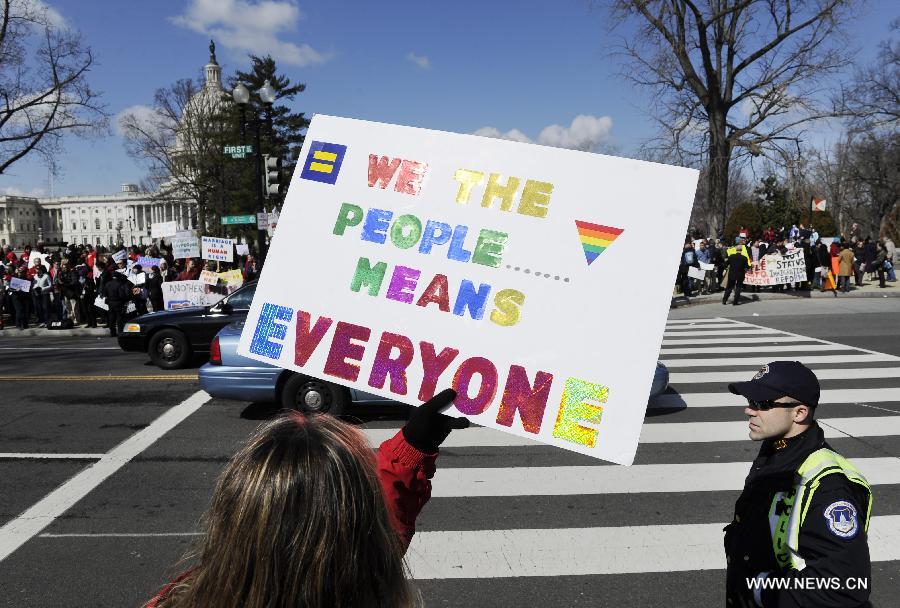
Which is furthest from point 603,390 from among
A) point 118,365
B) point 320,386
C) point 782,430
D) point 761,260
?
point 761,260

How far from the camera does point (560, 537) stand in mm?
5102

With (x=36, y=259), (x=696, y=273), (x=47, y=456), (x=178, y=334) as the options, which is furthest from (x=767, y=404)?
(x=36, y=259)

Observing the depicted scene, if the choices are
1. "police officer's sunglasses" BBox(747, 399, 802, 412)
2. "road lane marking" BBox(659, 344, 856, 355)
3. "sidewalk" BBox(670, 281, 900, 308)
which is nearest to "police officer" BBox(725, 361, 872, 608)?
"police officer's sunglasses" BBox(747, 399, 802, 412)

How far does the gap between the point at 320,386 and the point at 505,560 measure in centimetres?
432

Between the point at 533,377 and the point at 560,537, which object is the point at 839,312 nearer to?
the point at 560,537

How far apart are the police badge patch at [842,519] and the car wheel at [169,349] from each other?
37.1 ft

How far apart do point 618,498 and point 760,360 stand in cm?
733

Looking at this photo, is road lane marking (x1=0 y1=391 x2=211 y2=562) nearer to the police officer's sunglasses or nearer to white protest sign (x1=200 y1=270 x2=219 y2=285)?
the police officer's sunglasses

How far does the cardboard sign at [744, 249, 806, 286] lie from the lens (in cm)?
2203

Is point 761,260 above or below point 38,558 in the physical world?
above

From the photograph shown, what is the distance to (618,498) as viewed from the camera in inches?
229

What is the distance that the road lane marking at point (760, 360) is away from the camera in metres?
11.7

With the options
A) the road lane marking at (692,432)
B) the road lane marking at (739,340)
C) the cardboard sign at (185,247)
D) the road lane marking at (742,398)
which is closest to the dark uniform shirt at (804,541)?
the road lane marking at (692,432)

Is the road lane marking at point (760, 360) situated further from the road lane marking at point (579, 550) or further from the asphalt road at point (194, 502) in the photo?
the road lane marking at point (579, 550)
